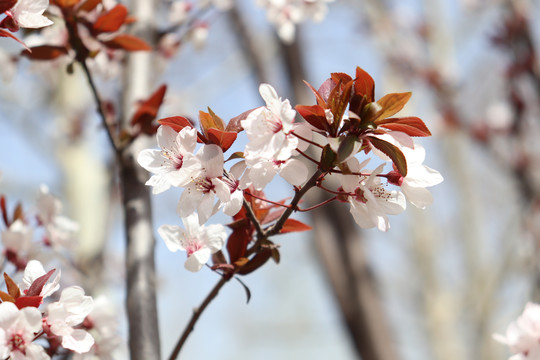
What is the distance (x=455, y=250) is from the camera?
21.3 feet

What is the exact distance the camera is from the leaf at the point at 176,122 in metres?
0.66

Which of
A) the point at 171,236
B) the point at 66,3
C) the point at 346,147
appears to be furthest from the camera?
the point at 66,3

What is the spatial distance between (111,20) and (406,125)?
2.09 feet

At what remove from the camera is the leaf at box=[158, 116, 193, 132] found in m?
0.66

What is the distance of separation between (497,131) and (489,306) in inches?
58.9

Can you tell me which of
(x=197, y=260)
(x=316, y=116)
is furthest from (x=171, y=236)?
(x=316, y=116)

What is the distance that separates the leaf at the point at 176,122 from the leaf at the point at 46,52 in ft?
1.61

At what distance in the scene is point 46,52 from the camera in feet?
3.39

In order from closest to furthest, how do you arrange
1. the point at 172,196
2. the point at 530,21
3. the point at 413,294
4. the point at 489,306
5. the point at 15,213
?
the point at 15,213 → the point at 530,21 → the point at 489,306 → the point at 172,196 → the point at 413,294

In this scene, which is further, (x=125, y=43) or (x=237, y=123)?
(x=125, y=43)

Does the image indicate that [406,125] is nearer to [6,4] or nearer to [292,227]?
[292,227]

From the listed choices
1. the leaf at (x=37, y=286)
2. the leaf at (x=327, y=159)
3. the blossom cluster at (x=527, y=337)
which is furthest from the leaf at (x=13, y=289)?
the blossom cluster at (x=527, y=337)

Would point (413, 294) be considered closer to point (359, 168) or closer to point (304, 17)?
point (304, 17)

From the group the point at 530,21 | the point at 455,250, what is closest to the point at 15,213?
the point at 530,21
